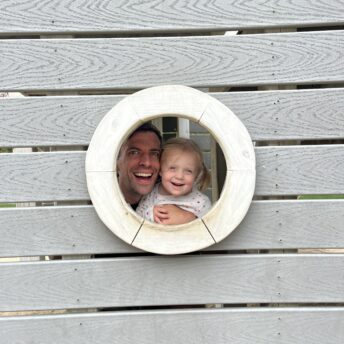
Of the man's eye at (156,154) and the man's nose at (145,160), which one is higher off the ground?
the man's eye at (156,154)

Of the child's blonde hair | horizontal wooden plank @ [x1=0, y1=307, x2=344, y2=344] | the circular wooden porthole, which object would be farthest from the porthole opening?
horizontal wooden plank @ [x1=0, y1=307, x2=344, y2=344]

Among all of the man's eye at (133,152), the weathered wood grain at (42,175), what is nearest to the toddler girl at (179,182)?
the man's eye at (133,152)

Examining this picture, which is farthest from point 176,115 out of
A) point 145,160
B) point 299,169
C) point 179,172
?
point 299,169

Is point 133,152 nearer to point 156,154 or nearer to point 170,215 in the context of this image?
point 156,154

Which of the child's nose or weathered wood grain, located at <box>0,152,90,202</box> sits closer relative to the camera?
weathered wood grain, located at <box>0,152,90,202</box>

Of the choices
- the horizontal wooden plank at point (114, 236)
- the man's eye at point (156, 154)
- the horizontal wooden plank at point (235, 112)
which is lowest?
the horizontal wooden plank at point (114, 236)

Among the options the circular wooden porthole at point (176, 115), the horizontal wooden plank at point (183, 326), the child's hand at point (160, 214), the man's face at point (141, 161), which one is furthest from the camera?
the man's face at point (141, 161)

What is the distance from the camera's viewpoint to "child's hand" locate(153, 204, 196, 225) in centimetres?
171

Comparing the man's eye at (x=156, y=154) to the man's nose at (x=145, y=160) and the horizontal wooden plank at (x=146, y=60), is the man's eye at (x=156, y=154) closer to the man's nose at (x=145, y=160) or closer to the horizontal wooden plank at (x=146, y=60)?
the man's nose at (x=145, y=160)

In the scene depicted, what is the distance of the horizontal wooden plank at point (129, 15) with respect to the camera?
1512 mm

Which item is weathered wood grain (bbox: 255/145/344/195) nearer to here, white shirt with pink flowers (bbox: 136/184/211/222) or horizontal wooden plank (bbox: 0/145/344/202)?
horizontal wooden plank (bbox: 0/145/344/202)

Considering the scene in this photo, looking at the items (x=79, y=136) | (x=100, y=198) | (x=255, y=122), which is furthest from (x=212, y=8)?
(x=100, y=198)

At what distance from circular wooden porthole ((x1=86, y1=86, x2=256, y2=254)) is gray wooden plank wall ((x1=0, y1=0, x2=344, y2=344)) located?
0.22ft

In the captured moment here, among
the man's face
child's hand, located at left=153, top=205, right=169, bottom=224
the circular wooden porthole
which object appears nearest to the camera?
the circular wooden porthole
